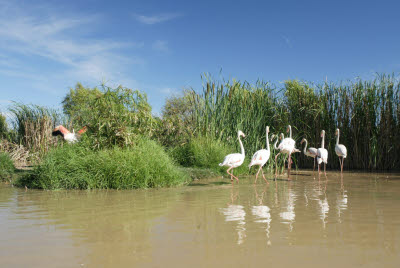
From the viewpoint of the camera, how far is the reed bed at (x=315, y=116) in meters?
10.6

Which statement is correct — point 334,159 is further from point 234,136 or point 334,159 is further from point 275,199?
point 275,199

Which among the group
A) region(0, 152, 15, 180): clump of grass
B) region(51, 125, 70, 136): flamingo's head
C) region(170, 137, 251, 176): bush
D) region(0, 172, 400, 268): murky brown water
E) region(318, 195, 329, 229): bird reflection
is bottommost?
region(0, 172, 400, 268): murky brown water

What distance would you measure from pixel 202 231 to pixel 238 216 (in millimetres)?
842

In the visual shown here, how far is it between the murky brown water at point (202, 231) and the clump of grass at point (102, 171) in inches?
45.2

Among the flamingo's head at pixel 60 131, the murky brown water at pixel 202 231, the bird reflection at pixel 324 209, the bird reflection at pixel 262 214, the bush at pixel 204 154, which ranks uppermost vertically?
the flamingo's head at pixel 60 131

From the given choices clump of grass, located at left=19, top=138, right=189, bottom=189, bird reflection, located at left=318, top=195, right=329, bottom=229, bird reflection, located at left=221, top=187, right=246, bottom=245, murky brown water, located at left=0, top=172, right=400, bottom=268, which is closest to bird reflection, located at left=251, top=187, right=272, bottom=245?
murky brown water, located at left=0, top=172, right=400, bottom=268

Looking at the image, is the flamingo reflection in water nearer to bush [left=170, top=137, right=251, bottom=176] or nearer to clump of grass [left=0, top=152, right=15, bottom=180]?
bush [left=170, top=137, right=251, bottom=176]

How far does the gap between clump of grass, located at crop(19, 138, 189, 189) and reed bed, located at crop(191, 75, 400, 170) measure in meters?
3.37

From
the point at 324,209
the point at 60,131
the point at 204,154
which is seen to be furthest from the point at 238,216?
the point at 60,131

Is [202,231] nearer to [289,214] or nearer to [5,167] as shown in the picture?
[289,214]

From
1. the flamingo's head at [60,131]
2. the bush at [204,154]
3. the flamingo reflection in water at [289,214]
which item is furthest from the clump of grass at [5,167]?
the flamingo reflection in water at [289,214]

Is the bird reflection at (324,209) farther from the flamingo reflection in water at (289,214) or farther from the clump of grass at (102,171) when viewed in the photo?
the clump of grass at (102,171)

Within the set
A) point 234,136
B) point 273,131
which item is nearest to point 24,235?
point 234,136

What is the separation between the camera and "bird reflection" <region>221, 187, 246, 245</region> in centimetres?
327
